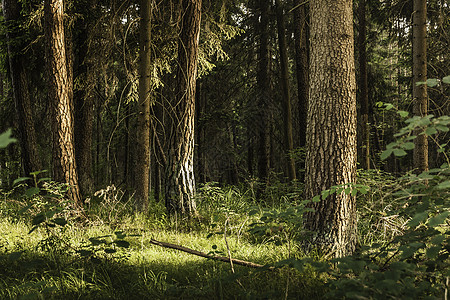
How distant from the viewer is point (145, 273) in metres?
3.78

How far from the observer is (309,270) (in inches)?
145

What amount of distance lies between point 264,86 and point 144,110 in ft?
20.2

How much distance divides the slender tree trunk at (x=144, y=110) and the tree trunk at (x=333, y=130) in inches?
153

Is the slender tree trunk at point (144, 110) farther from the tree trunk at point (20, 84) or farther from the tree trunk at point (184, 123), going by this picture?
the tree trunk at point (20, 84)

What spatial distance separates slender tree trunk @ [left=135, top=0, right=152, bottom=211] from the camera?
22.9 ft

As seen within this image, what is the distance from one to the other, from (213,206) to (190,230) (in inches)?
51.4

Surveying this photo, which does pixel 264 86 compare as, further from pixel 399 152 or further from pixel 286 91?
pixel 399 152

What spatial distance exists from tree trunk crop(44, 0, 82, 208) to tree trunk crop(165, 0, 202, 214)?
190 cm

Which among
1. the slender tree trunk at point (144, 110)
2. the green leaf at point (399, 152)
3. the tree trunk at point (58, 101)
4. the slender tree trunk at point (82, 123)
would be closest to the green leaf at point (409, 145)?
the green leaf at point (399, 152)

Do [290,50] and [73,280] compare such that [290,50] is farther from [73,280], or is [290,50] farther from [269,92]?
[73,280]

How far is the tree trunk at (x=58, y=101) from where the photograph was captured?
640 cm

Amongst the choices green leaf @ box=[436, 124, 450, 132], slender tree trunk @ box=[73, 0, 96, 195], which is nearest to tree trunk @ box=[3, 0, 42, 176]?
slender tree trunk @ box=[73, 0, 96, 195]

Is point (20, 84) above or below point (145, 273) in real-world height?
above

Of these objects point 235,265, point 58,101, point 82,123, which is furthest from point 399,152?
point 82,123
